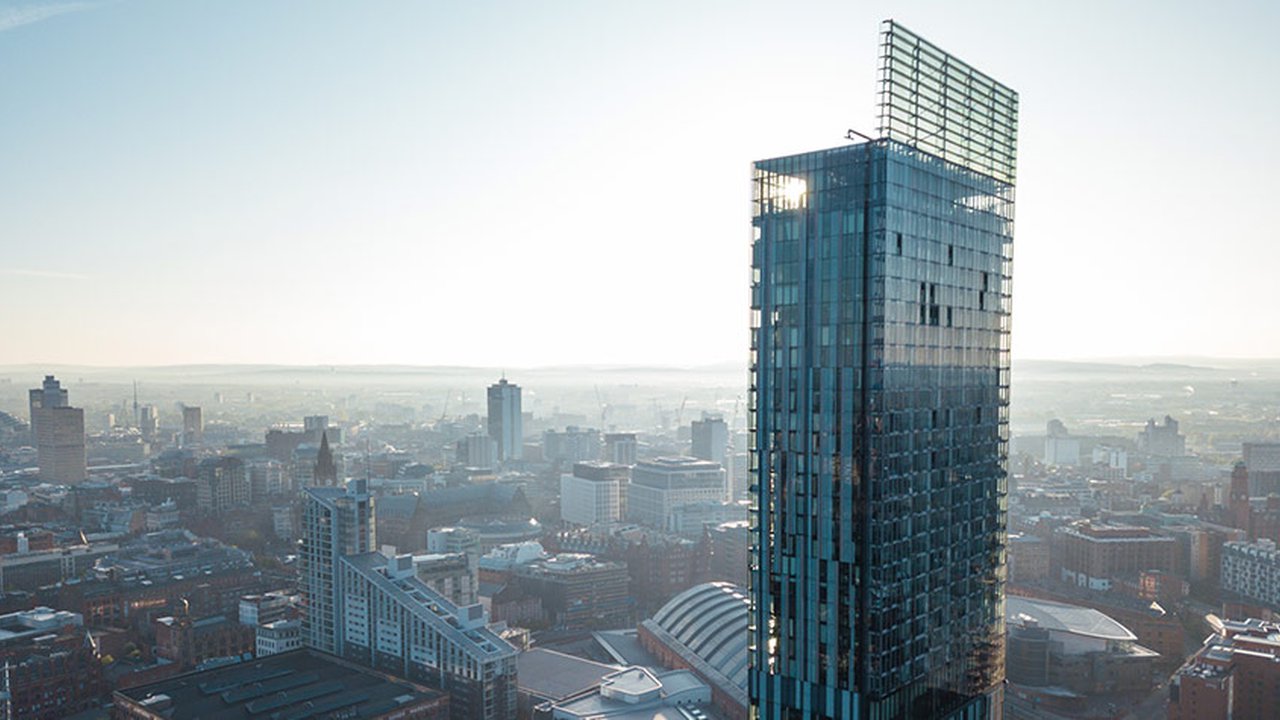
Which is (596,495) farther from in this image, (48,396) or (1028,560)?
(48,396)

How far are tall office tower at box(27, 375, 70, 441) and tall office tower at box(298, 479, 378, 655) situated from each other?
9280 centimetres

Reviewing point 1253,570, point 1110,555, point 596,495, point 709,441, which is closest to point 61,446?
point 596,495

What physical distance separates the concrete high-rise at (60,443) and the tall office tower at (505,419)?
192 ft

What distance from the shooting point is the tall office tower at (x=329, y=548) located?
5359 centimetres

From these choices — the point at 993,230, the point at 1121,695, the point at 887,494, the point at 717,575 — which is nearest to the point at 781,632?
the point at 887,494

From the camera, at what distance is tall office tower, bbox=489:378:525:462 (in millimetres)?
159125

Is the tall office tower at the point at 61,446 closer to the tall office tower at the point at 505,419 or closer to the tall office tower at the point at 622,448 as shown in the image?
the tall office tower at the point at 505,419

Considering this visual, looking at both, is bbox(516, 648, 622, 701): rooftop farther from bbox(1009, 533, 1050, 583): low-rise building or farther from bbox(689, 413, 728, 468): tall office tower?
bbox(689, 413, 728, 468): tall office tower

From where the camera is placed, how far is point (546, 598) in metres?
71.8

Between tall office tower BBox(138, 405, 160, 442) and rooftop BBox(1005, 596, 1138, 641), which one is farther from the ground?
tall office tower BBox(138, 405, 160, 442)

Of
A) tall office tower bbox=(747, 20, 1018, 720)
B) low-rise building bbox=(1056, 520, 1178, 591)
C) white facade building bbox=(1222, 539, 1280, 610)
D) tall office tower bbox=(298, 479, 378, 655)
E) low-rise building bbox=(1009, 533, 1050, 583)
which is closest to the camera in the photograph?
tall office tower bbox=(747, 20, 1018, 720)

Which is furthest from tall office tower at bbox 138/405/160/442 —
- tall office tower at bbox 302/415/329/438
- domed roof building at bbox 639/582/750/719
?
domed roof building at bbox 639/582/750/719

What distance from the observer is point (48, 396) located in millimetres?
130750

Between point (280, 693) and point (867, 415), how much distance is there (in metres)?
34.7
